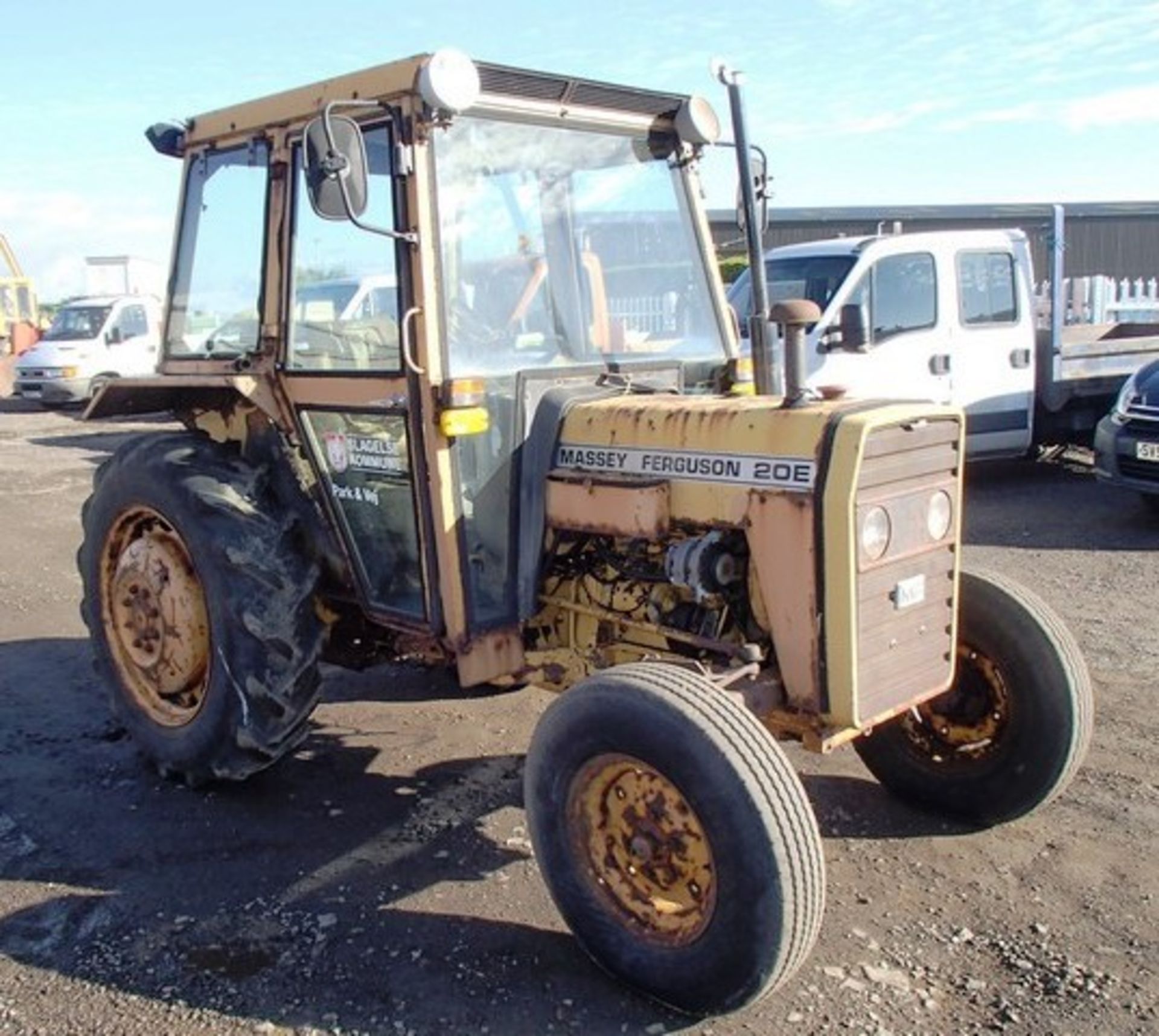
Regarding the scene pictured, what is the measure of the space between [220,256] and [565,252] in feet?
4.41

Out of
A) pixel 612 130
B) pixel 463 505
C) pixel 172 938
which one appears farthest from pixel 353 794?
pixel 612 130

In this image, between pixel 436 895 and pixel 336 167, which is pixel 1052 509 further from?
pixel 336 167

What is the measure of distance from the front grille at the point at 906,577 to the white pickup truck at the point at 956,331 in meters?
5.22

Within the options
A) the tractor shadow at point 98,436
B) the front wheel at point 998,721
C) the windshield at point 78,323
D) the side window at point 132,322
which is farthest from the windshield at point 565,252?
the windshield at point 78,323

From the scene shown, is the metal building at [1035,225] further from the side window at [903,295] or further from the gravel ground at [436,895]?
the gravel ground at [436,895]

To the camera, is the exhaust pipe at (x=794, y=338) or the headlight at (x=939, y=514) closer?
the exhaust pipe at (x=794, y=338)

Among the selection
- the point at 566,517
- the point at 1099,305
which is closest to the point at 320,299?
the point at 566,517

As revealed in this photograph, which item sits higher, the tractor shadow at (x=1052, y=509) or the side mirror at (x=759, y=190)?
the side mirror at (x=759, y=190)

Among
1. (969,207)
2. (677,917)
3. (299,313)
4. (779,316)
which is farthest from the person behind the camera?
(969,207)

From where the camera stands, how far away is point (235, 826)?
4.06 m

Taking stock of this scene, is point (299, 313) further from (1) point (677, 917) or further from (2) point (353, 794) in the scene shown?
(1) point (677, 917)

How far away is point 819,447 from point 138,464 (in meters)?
2.51

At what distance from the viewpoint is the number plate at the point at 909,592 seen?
3344mm

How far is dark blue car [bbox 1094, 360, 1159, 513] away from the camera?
8062 mm
